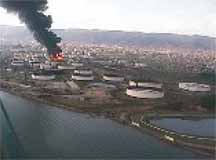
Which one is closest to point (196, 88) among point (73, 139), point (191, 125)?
point (191, 125)

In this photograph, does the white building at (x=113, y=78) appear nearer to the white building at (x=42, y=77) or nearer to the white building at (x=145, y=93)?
the white building at (x=42, y=77)

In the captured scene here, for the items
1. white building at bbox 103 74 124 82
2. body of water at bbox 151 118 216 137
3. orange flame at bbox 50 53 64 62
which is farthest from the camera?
orange flame at bbox 50 53 64 62

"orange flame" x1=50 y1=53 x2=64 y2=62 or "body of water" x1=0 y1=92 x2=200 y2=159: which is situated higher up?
"orange flame" x1=50 y1=53 x2=64 y2=62

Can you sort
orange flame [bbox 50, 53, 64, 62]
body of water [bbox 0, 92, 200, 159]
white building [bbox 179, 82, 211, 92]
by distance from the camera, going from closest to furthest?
body of water [bbox 0, 92, 200, 159] < white building [bbox 179, 82, 211, 92] < orange flame [bbox 50, 53, 64, 62]

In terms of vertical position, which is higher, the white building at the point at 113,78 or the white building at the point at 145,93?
the white building at the point at 145,93

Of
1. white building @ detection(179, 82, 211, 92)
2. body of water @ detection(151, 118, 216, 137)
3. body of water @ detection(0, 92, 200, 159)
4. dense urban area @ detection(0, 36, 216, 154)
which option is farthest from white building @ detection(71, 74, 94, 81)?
body of water @ detection(151, 118, 216, 137)

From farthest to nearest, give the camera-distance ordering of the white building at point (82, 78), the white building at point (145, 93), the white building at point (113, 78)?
1. the white building at point (113, 78)
2. the white building at point (82, 78)
3. the white building at point (145, 93)

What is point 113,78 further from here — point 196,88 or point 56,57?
point 56,57

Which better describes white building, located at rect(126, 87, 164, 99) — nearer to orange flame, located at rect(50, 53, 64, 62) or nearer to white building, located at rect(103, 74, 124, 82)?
white building, located at rect(103, 74, 124, 82)

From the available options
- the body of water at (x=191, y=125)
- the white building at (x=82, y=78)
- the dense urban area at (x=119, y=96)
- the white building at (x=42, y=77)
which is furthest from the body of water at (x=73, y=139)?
the white building at (x=82, y=78)

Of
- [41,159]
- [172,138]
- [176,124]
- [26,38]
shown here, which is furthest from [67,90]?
[26,38]

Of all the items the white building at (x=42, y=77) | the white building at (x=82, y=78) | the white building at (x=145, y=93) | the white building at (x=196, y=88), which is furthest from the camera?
the white building at (x=82, y=78)
